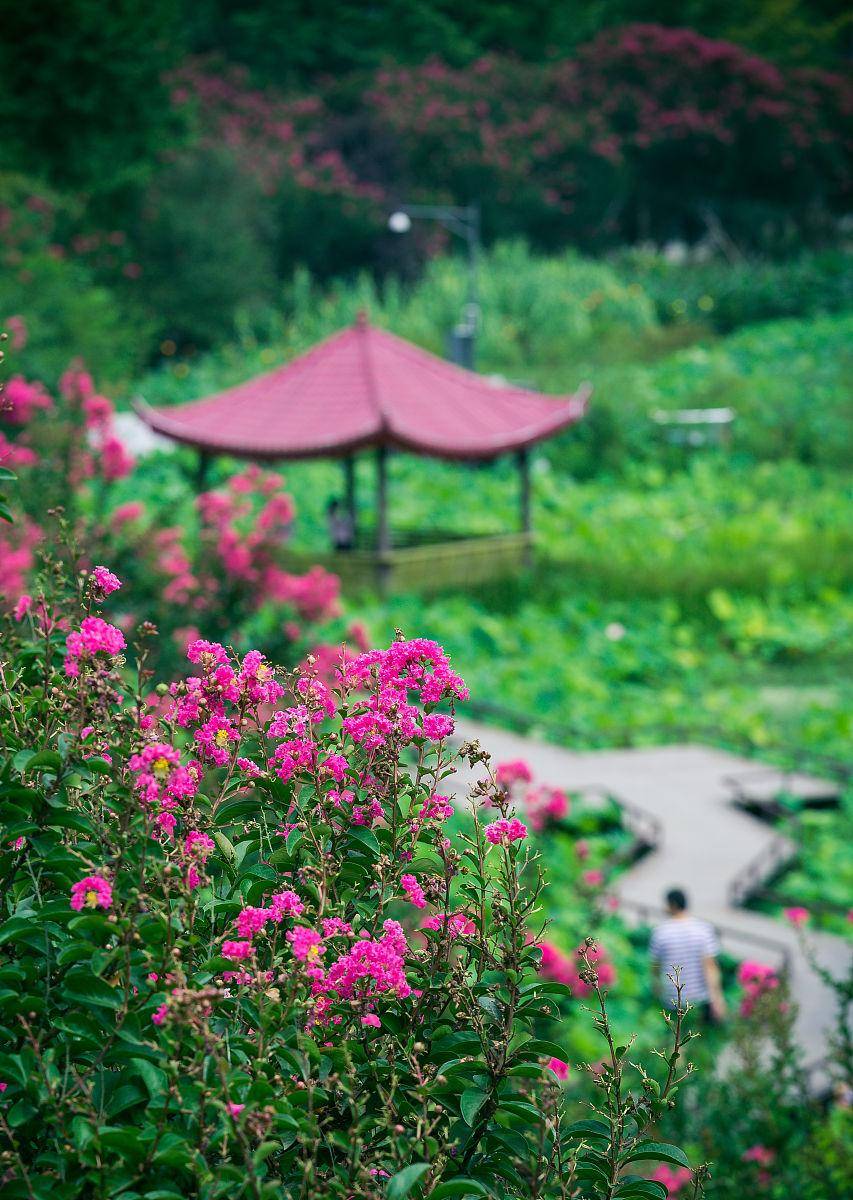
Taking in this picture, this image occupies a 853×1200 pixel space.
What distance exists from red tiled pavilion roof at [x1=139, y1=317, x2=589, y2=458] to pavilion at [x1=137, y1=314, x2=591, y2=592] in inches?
0.6

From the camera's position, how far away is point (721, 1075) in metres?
6.95

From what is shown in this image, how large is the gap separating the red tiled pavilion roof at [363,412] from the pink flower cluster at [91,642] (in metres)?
13.3

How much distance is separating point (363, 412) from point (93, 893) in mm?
14193

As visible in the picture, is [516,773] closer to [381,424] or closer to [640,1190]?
[640,1190]

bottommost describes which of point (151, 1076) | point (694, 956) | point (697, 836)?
point (697, 836)

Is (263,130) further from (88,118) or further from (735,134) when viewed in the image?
(735,134)

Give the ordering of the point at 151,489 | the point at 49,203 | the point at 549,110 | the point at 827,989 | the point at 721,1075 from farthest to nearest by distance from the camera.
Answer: the point at 549,110 → the point at 49,203 → the point at 151,489 → the point at 827,989 → the point at 721,1075

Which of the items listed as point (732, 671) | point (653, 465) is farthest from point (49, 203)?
point (732, 671)

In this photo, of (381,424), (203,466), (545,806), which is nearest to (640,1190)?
(545,806)

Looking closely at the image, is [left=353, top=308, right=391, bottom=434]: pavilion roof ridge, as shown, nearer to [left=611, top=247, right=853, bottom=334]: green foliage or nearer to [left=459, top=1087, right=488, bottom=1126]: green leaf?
[left=459, top=1087, right=488, bottom=1126]: green leaf

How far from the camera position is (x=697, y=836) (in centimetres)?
1030

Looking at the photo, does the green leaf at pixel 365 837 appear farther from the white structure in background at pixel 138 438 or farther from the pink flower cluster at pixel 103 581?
the white structure in background at pixel 138 438

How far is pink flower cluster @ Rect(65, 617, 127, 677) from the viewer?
6.16ft

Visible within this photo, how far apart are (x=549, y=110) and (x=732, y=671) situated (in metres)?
24.2
